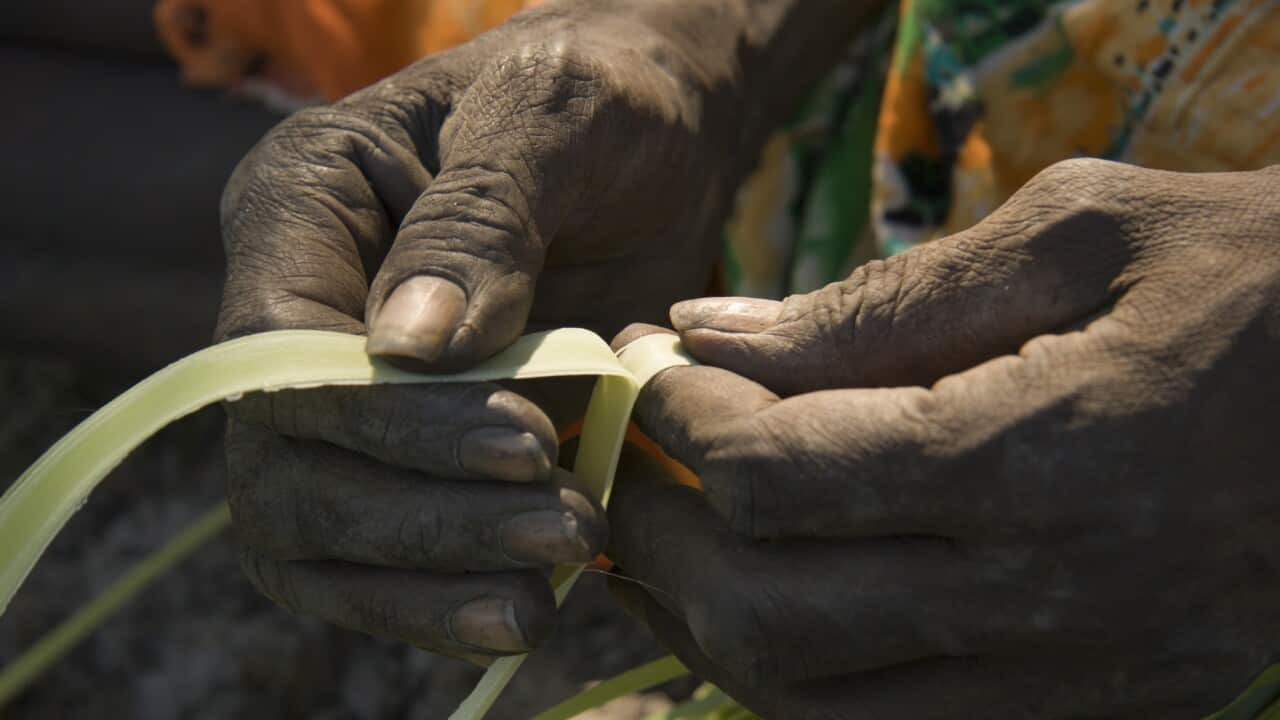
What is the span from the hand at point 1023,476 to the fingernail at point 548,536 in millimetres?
88

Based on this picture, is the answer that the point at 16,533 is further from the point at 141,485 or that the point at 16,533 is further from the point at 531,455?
the point at 141,485

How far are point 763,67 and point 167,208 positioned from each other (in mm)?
1332

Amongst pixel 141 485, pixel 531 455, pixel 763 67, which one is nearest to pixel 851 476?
pixel 531 455

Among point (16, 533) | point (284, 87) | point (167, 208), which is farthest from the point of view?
point (167, 208)

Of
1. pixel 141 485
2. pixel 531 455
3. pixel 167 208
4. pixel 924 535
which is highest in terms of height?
pixel 167 208

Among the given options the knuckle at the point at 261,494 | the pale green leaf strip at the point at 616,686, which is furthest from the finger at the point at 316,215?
the pale green leaf strip at the point at 616,686

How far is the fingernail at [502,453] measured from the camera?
940 millimetres

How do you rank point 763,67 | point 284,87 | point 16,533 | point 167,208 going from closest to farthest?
point 16,533 < point 763,67 < point 284,87 < point 167,208

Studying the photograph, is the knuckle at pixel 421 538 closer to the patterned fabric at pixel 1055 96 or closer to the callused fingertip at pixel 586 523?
the callused fingertip at pixel 586 523

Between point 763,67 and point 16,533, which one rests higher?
point 763,67

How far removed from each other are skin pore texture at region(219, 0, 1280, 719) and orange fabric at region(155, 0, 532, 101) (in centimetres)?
85

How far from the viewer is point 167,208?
2342 millimetres

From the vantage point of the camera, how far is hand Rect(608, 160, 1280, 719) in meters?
0.87

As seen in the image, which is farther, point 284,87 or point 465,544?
point 284,87
